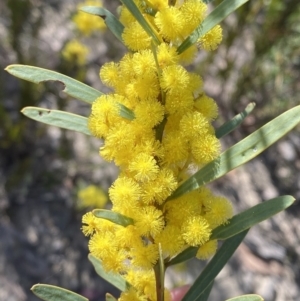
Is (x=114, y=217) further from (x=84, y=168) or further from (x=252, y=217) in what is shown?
(x=84, y=168)

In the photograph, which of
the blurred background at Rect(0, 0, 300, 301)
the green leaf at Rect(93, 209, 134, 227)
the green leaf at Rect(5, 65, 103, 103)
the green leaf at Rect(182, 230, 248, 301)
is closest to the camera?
the green leaf at Rect(93, 209, 134, 227)

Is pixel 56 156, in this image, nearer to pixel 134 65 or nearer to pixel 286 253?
pixel 286 253

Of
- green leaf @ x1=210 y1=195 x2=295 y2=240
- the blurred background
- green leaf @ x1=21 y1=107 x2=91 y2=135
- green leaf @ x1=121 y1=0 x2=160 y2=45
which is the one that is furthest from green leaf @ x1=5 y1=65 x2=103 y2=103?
the blurred background

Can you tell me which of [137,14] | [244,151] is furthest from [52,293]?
[137,14]

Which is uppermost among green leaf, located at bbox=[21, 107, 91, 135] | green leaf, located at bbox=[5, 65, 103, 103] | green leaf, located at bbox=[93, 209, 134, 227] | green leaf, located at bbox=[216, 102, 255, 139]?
green leaf, located at bbox=[5, 65, 103, 103]

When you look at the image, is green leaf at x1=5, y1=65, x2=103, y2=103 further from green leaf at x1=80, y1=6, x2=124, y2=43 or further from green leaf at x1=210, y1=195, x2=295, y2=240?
green leaf at x1=210, y1=195, x2=295, y2=240

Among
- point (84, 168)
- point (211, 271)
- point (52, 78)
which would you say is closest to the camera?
point (52, 78)
